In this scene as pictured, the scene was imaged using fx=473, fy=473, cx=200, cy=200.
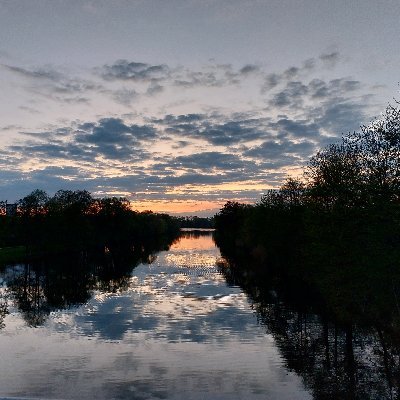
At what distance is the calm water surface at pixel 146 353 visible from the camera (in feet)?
96.0

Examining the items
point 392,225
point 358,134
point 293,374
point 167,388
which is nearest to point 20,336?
point 167,388

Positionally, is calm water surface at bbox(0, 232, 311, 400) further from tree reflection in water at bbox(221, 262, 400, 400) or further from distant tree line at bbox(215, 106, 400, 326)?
distant tree line at bbox(215, 106, 400, 326)

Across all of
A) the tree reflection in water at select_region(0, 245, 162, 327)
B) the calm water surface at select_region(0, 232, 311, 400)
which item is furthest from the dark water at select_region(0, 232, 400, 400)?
the tree reflection in water at select_region(0, 245, 162, 327)

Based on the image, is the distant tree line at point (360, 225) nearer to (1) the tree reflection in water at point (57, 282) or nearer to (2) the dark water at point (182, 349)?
(2) the dark water at point (182, 349)

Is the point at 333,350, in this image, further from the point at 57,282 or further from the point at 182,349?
the point at 57,282

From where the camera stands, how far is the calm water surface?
29.2 m

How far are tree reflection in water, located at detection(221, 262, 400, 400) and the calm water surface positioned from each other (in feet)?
4.57

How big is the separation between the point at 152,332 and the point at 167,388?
48.9 feet

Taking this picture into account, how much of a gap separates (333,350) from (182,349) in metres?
12.2

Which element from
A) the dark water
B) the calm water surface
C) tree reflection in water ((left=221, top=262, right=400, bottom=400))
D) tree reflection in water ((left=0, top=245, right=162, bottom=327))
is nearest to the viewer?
the calm water surface

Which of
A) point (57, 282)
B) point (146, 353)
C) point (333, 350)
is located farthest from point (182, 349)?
point (57, 282)

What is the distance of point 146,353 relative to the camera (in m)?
37.4

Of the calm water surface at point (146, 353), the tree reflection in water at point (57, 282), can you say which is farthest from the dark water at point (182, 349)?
the tree reflection in water at point (57, 282)

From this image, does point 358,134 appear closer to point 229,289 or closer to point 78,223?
point 229,289
